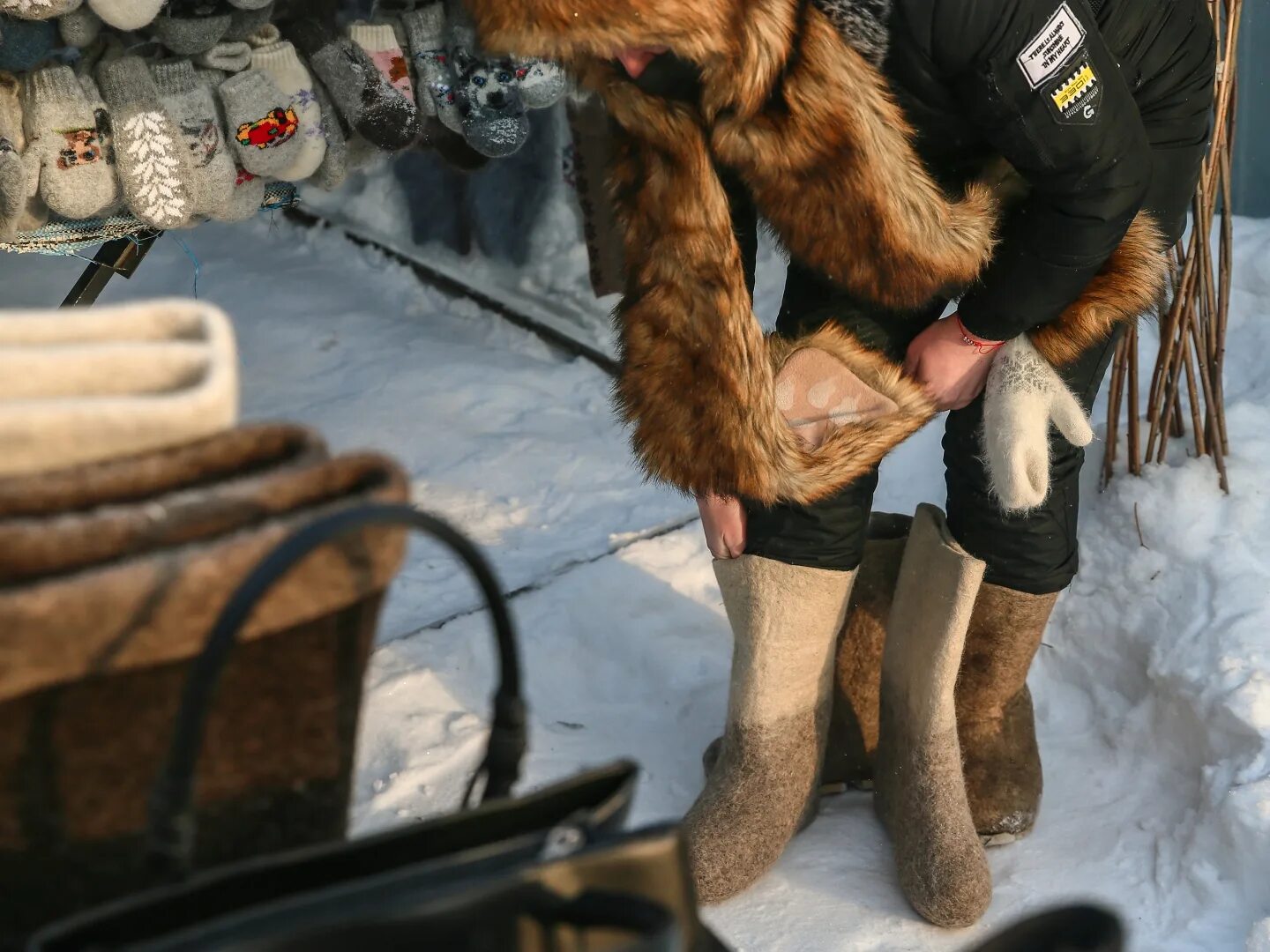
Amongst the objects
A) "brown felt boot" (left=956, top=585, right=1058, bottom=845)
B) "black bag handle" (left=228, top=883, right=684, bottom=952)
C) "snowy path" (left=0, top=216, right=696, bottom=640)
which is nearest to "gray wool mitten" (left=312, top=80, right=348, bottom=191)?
"snowy path" (left=0, top=216, right=696, bottom=640)

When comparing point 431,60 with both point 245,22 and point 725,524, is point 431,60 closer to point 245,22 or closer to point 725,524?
point 245,22

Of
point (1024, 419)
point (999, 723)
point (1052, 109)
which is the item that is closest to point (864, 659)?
point (999, 723)

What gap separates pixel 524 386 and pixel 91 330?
212cm

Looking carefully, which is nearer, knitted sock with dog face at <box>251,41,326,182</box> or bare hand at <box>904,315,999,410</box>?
bare hand at <box>904,315,999,410</box>

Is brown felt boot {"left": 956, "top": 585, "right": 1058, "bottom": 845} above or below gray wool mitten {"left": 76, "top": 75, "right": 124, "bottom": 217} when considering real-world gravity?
below

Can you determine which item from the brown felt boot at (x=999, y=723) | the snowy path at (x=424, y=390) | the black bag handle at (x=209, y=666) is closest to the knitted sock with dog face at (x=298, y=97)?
the snowy path at (x=424, y=390)

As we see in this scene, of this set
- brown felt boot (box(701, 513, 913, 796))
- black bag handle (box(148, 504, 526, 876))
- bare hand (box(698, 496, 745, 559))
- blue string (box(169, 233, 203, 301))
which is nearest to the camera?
black bag handle (box(148, 504, 526, 876))

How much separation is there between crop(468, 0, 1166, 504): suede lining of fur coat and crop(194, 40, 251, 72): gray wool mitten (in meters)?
0.90

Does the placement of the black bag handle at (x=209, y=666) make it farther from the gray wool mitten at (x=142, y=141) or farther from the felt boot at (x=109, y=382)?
the gray wool mitten at (x=142, y=141)

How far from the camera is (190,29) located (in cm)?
194

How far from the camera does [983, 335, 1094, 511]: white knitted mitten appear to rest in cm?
143

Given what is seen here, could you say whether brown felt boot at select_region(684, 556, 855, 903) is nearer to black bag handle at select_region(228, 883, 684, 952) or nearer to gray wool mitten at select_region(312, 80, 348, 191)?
black bag handle at select_region(228, 883, 684, 952)

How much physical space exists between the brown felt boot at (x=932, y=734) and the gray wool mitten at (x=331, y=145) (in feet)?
3.76

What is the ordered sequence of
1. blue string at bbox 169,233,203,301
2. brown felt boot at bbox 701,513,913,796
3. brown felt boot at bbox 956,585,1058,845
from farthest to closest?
1. blue string at bbox 169,233,203,301
2. brown felt boot at bbox 701,513,913,796
3. brown felt boot at bbox 956,585,1058,845
